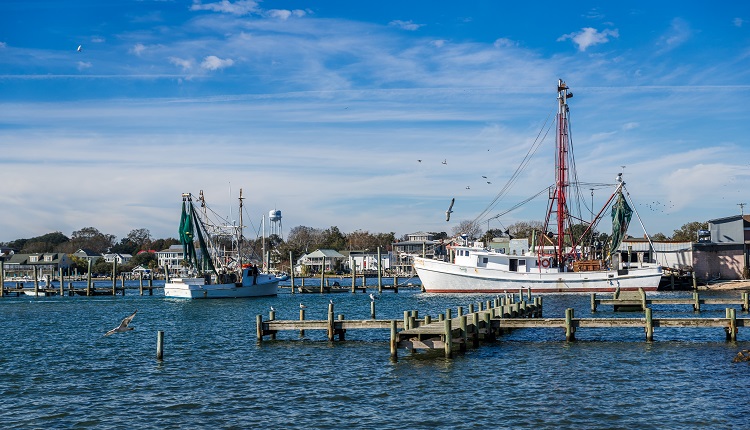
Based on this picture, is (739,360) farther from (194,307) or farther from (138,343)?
(194,307)

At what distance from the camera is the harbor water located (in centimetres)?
2005

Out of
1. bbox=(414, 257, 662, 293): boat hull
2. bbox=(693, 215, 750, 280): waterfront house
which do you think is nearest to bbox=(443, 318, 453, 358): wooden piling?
bbox=(414, 257, 662, 293): boat hull

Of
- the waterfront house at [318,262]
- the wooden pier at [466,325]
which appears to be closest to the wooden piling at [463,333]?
the wooden pier at [466,325]

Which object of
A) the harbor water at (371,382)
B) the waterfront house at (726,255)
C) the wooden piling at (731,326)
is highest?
the waterfront house at (726,255)

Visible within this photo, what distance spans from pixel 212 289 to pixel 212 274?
660cm

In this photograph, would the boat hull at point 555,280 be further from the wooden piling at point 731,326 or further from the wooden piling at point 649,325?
the wooden piling at point 731,326

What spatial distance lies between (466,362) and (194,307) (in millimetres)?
41728

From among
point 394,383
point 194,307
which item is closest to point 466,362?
point 394,383

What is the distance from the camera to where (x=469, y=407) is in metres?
21.0

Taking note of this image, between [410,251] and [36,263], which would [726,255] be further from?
[36,263]

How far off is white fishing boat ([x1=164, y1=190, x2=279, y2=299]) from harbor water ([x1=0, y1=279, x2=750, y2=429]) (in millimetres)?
37721

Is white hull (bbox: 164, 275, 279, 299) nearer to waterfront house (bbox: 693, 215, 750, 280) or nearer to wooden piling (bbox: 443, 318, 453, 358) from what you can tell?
waterfront house (bbox: 693, 215, 750, 280)

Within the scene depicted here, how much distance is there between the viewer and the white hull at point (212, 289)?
253 feet

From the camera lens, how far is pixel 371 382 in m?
24.6
